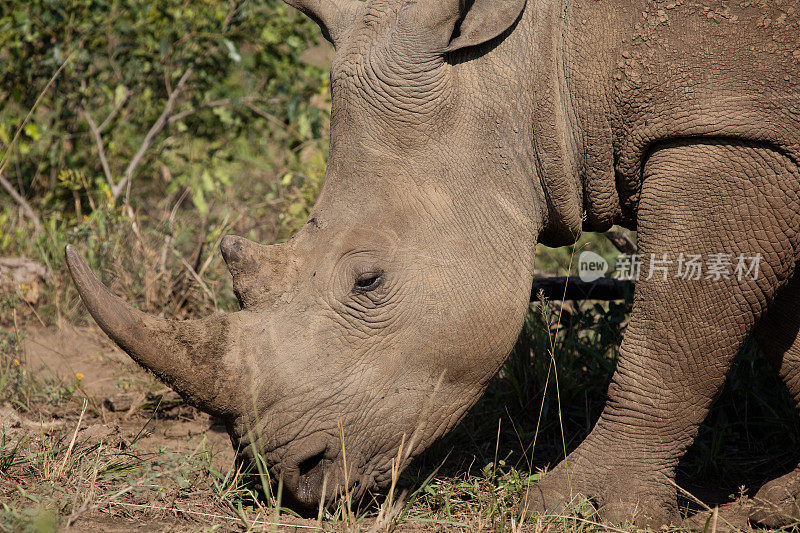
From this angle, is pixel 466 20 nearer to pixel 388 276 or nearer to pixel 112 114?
pixel 388 276

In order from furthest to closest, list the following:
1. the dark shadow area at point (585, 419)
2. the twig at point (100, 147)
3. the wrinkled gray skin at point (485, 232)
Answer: the twig at point (100, 147) → the dark shadow area at point (585, 419) → the wrinkled gray skin at point (485, 232)

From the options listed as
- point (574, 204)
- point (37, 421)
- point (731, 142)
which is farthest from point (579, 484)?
point (37, 421)

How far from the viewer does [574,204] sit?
3.56 metres

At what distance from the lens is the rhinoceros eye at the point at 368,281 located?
314 centimetres

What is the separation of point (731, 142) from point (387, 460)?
66.8 inches

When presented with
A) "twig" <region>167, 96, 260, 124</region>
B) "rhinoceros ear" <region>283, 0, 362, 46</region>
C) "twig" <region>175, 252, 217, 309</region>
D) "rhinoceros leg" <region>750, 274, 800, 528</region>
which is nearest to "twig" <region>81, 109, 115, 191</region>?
"twig" <region>167, 96, 260, 124</region>

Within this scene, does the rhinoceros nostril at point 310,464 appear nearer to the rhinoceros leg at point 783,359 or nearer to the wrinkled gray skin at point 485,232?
the wrinkled gray skin at point 485,232

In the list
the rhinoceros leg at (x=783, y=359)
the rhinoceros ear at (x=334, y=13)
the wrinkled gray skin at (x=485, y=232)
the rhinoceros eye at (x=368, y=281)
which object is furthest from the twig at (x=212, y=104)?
the rhinoceros leg at (x=783, y=359)

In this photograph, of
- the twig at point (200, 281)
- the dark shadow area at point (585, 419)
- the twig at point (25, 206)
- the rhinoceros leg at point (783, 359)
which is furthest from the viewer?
the twig at point (25, 206)

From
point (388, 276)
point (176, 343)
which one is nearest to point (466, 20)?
point (388, 276)

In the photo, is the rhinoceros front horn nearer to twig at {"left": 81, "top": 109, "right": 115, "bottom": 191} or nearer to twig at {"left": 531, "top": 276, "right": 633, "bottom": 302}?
twig at {"left": 531, "top": 276, "right": 633, "bottom": 302}

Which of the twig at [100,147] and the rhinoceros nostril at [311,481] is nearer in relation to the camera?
the rhinoceros nostril at [311,481]

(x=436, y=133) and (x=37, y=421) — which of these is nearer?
(x=436, y=133)

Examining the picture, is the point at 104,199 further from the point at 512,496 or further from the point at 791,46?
the point at 791,46
